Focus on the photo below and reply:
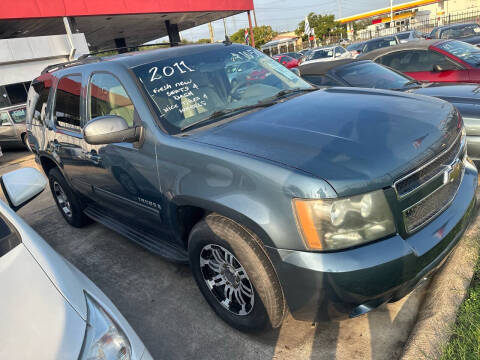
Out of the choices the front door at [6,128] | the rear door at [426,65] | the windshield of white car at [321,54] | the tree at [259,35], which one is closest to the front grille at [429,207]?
the rear door at [426,65]

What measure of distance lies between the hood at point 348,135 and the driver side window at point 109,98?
73cm

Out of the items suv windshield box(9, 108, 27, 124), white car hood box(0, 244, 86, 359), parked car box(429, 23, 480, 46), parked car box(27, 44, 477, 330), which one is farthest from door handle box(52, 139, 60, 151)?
parked car box(429, 23, 480, 46)

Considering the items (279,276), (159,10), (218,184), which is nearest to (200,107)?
(218,184)

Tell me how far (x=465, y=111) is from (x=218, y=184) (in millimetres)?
2990

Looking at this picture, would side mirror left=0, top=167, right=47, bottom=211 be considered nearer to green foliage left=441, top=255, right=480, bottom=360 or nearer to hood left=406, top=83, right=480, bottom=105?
green foliage left=441, top=255, right=480, bottom=360

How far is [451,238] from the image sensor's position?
2129 mm

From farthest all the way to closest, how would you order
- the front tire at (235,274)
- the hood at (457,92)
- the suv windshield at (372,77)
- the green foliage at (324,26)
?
the green foliage at (324,26), the suv windshield at (372,77), the hood at (457,92), the front tire at (235,274)

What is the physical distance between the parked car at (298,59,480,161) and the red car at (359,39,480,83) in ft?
3.48

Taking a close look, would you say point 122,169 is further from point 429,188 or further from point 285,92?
point 429,188

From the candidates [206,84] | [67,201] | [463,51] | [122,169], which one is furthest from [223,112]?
[463,51]

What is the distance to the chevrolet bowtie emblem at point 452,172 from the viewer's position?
219cm

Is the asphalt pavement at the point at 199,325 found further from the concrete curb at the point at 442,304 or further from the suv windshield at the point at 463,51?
the suv windshield at the point at 463,51

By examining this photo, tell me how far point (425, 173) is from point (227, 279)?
1.37 metres

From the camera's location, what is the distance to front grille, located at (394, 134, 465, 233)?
6.37 feet
